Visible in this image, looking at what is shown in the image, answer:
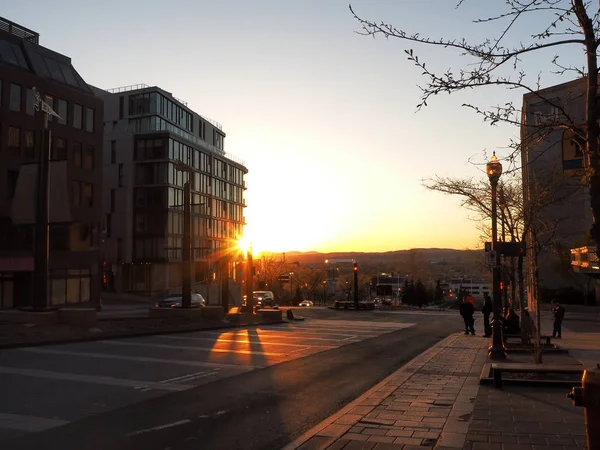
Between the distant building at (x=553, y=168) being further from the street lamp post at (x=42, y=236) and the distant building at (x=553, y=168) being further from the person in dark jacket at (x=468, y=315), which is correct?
the street lamp post at (x=42, y=236)

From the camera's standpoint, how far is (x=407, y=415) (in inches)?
325

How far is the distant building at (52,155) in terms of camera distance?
129ft

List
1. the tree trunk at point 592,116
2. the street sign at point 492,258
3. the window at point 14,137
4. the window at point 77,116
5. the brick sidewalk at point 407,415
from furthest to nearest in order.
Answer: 1. the window at point 77,116
2. the window at point 14,137
3. the street sign at point 492,258
4. the brick sidewalk at point 407,415
5. the tree trunk at point 592,116

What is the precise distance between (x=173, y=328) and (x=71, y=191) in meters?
25.9

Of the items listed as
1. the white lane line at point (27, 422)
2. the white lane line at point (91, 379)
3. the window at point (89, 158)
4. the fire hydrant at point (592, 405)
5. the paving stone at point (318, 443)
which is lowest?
the white lane line at point (91, 379)

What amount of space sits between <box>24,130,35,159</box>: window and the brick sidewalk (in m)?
35.3

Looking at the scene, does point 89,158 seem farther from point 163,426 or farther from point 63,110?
point 163,426

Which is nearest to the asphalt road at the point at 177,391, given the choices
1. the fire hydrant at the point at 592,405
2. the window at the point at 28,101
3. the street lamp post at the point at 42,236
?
the fire hydrant at the point at 592,405

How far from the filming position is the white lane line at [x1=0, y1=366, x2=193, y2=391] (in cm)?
1058

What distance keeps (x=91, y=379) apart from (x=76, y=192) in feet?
122

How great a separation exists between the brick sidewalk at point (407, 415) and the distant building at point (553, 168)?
11.4ft

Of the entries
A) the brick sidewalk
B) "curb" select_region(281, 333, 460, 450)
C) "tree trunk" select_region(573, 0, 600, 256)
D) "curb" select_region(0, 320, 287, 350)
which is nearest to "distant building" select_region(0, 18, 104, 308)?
"curb" select_region(0, 320, 287, 350)

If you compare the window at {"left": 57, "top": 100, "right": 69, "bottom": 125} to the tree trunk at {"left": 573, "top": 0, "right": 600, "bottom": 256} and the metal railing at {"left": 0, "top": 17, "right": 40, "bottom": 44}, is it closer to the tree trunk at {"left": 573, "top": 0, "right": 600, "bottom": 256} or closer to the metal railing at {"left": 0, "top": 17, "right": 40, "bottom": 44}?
the metal railing at {"left": 0, "top": 17, "right": 40, "bottom": 44}

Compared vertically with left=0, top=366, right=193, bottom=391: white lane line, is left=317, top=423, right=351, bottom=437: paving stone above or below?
above
